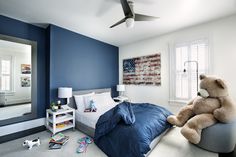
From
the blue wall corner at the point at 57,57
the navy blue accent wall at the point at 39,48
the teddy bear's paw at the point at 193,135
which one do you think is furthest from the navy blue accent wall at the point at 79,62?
the teddy bear's paw at the point at 193,135

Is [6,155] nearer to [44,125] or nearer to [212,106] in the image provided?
[44,125]

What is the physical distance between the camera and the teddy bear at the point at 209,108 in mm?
1798

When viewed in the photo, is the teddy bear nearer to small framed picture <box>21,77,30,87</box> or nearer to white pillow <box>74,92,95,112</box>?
white pillow <box>74,92,95,112</box>

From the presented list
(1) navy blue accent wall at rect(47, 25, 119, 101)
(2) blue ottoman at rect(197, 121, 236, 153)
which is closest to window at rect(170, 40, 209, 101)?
(2) blue ottoman at rect(197, 121, 236, 153)

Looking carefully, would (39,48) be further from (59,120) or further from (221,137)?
(221,137)

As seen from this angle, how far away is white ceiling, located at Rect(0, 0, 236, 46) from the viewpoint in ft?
7.06

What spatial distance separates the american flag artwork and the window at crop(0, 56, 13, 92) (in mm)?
3436

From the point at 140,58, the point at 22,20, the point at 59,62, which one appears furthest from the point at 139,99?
the point at 22,20

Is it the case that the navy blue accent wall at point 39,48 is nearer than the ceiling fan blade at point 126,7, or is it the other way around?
the ceiling fan blade at point 126,7

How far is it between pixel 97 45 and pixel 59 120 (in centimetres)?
267

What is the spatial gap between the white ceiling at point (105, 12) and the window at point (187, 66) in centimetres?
60

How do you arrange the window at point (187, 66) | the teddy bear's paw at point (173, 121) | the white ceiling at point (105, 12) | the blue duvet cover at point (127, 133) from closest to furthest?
the blue duvet cover at point (127, 133) → the white ceiling at point (105, 12) → the teddy bear's paw at point (173, 121) → the window at point (187, 66)

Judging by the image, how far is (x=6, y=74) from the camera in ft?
8.63

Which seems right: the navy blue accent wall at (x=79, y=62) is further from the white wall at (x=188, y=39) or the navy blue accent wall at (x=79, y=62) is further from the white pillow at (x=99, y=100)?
the white wall at (x=188, y=39)
